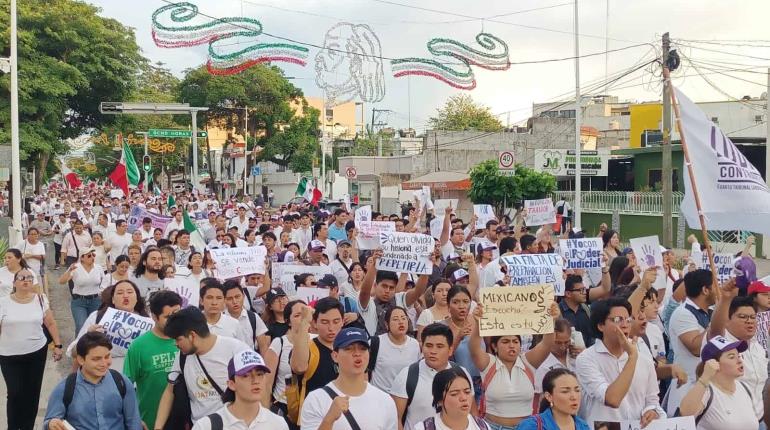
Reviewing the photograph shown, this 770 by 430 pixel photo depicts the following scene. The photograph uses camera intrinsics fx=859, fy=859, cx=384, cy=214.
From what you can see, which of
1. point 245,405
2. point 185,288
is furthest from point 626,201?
point 245,405

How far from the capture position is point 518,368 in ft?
17.7

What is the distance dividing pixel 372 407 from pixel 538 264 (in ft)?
11.4

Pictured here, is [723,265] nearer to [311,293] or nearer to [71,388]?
[311,293]

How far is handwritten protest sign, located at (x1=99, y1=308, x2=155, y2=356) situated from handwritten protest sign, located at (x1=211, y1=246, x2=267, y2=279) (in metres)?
2.39

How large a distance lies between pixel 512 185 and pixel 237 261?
21.7 meters

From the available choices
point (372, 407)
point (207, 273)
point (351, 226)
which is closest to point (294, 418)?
point (372, 407)

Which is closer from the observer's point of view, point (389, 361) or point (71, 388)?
point (71, 388)

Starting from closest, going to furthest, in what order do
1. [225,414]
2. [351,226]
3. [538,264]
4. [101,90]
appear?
[225,414]
[538,264]
[351,226]
[101,90]

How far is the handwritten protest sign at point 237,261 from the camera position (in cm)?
849

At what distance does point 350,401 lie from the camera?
4516mm

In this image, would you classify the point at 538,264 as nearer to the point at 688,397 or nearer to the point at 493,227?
the point at 688,397

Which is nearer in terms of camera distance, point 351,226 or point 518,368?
point 518,368

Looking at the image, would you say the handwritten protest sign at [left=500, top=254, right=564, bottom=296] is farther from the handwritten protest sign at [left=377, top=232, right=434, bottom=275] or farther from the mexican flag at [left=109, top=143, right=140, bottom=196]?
the mexican flag at [left=109, top=143, right=140, bottom=196]

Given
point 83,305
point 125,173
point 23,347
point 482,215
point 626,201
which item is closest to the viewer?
point 23,347
